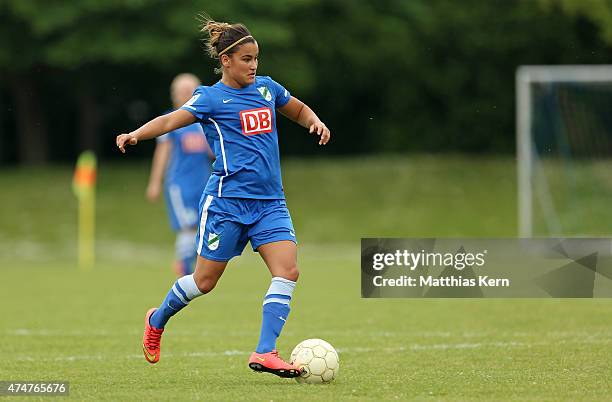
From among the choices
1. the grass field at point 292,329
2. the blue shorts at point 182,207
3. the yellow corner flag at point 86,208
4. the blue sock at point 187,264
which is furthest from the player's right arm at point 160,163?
the yellow corner flag at point 86,208

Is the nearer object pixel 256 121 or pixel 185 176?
pixel 256 121

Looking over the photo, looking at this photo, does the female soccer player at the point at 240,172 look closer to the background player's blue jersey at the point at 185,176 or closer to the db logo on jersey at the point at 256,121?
the db logo on jersey at the point at 256,121

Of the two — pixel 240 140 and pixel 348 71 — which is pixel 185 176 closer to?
pixel 240 140

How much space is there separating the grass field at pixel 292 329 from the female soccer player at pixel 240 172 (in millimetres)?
759

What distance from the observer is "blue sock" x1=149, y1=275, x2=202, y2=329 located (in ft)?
27.5

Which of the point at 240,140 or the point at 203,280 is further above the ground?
the point at 240,140

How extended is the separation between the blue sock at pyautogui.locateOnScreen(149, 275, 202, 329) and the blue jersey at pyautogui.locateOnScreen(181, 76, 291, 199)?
66 cm

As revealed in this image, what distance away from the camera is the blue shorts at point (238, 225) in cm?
816

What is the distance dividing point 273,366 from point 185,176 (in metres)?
7.31

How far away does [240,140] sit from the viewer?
322 inches

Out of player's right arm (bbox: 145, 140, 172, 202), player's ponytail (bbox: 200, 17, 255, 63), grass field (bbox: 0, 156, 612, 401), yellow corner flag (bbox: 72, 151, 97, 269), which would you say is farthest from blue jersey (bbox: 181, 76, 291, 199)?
yellow corner flag (bbox: 72, 151, 97, 269)

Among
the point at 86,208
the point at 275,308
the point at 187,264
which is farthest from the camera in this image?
the point at 86,208

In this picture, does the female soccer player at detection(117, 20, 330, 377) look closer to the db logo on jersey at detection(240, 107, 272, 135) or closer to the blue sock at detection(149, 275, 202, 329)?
the db logo on jersey at detection(240, 107, 272, 135)

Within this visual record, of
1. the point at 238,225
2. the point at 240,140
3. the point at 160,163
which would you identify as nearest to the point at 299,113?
the point at 240,140
